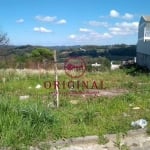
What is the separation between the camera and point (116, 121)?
757cm

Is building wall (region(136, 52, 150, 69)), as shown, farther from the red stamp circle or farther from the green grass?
the green grass

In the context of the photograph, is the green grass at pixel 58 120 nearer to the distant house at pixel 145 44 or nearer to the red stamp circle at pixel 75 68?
the red stamp circle at pixel 75 68

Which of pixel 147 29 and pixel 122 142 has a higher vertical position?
pixel 147 29

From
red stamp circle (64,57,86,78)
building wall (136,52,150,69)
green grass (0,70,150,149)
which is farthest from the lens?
building wall (136,52,150,69)

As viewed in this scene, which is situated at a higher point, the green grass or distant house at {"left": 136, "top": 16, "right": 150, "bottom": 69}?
distant house at {"left": 136, "top": 16, "right": 150, "bottom": 69}

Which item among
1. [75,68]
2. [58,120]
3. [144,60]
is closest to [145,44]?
[144,60]

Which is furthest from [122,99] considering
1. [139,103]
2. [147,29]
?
[147,29]

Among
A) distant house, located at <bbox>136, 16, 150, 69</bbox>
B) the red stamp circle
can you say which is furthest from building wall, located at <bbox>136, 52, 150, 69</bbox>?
the red stamp circle

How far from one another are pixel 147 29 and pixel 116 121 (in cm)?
2635

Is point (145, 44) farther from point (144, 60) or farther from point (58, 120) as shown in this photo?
point (58, 120)

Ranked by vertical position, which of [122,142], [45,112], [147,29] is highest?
[147,29]

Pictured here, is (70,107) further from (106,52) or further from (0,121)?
(106,52)

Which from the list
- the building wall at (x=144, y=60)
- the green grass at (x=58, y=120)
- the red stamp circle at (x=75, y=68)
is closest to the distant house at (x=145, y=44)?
the building wall at (x=144, y=60)

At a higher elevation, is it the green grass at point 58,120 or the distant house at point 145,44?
the distant house at point 145,44
